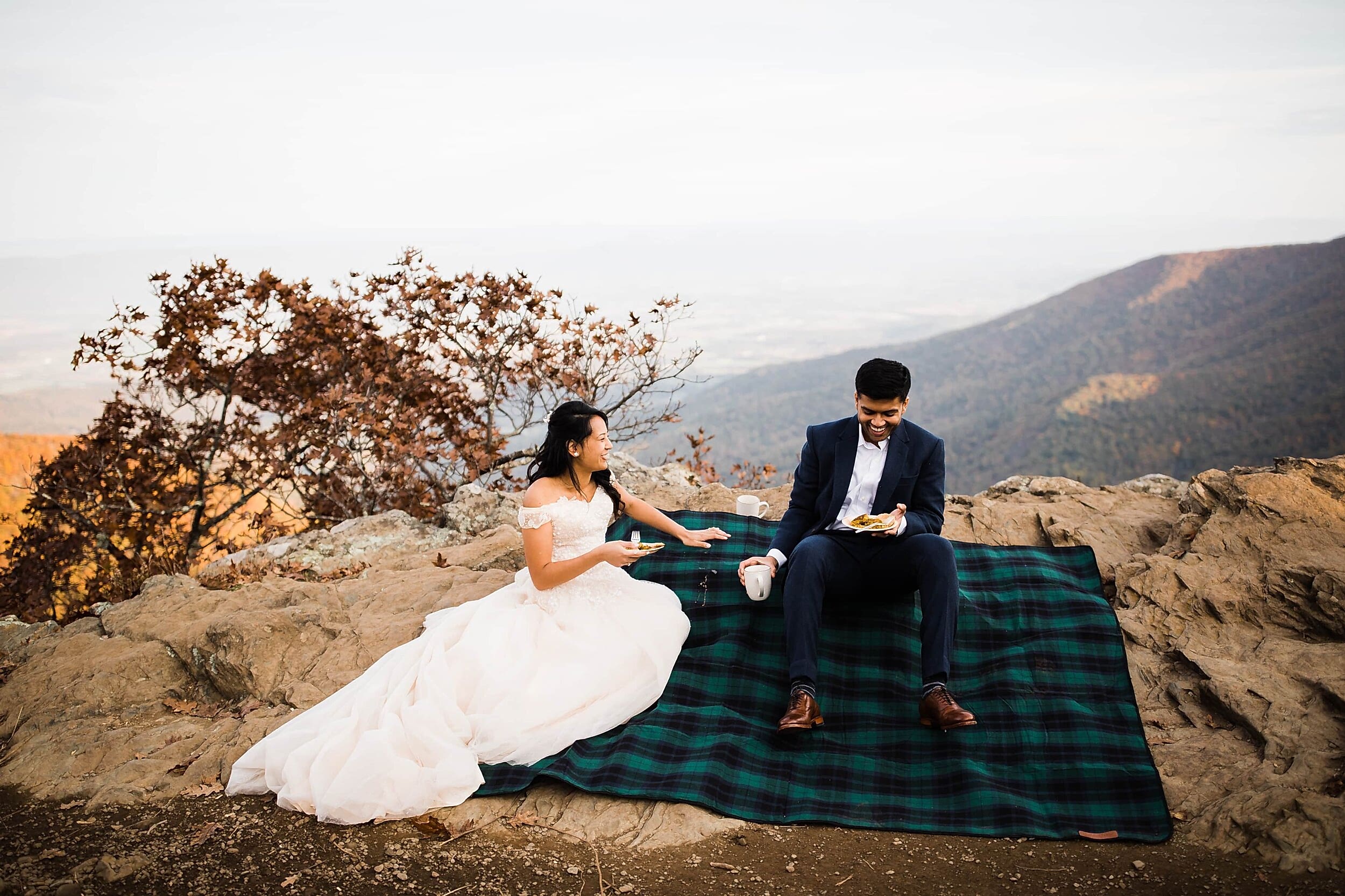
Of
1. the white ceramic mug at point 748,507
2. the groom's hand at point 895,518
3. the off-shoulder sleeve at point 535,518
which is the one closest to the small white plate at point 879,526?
the groom's hand at point 895,518

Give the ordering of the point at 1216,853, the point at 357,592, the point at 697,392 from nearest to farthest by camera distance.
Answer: the point at 1216,853, the point at 357,592, the point at 697,392

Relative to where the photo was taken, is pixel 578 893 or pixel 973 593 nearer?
pixel 578 893

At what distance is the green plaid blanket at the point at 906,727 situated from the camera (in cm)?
369

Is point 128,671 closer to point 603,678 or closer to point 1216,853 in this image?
point 603,678

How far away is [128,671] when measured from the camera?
5.21 metres

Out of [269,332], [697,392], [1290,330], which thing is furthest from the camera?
[697,392]

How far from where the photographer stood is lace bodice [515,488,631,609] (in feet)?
14.9

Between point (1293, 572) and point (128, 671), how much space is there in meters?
6.95

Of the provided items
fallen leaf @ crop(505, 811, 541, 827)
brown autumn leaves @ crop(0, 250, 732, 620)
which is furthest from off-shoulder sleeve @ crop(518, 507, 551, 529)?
brown autumn leaves @ crop(0, 250, 732, 620)

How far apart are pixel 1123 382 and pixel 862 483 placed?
23.4 m

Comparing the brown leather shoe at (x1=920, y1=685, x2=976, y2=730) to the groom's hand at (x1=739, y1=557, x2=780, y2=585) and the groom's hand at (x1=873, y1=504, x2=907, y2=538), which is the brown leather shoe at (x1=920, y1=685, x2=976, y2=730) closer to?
the groom's hand at (x1=873, y1=504, x2=907, y2=538)

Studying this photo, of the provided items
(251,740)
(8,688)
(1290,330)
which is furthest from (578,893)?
(1290,330)

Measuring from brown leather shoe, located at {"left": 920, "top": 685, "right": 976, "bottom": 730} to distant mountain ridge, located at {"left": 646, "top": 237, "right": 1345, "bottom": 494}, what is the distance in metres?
7.52

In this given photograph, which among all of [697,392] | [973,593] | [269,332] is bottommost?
[697,392]
